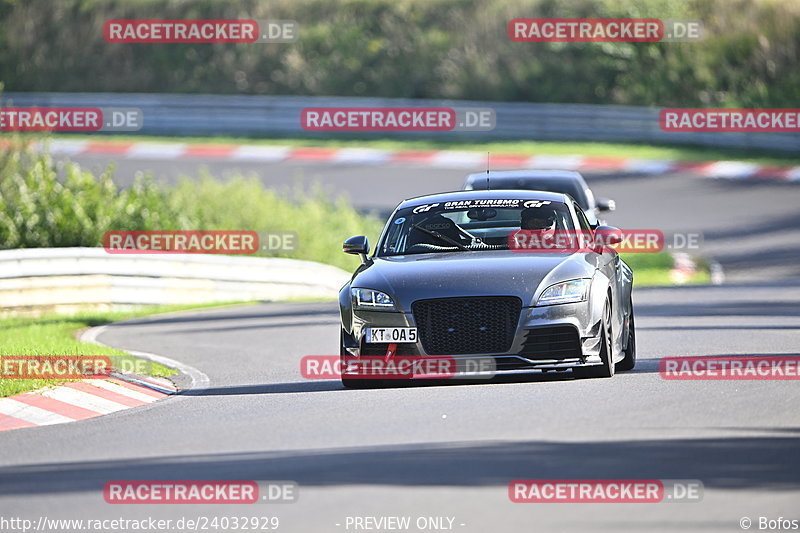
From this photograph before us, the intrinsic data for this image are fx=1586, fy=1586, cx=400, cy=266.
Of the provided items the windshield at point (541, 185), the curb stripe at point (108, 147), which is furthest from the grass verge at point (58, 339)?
the curb stripe at point (108, 147)

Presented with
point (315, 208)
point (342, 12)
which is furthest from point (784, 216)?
point (342, 12)

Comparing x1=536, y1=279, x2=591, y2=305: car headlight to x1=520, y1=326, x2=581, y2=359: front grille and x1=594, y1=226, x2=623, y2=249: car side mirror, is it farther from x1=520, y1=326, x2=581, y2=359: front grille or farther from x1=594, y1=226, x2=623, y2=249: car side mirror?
x1=594, y1=226, x2=623, y2=249: car side mirror

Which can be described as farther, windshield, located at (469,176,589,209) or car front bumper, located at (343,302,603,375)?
windshield, located at (469,176,589,209)

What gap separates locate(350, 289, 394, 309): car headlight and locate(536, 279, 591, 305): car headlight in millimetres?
1130

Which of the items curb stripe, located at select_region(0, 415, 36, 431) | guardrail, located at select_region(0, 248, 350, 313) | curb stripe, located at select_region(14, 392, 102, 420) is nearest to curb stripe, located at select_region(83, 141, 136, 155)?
guardrail, located at select_region(0, 248, 350, 313)

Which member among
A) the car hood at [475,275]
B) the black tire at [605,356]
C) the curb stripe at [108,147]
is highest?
the curb stripe at [108,147]

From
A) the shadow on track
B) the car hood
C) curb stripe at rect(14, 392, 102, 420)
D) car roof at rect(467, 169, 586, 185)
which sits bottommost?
the shadow on track

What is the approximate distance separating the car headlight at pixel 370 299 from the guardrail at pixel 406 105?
85.9ft

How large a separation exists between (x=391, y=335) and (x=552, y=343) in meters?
1.19

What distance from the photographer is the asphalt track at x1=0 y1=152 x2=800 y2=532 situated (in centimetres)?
774

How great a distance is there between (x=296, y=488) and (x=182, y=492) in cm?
61

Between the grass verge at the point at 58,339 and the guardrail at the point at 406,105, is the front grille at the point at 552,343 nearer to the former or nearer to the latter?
the grass verge at the point at 58,339

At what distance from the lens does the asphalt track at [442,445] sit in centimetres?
774

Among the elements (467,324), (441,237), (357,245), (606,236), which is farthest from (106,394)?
(606,236)
